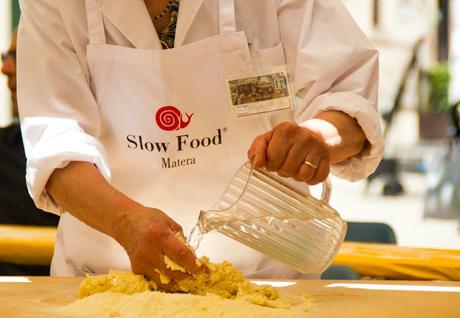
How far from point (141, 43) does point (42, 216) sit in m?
1.45

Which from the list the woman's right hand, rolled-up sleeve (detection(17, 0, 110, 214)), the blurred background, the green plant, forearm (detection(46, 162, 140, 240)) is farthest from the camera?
the green plant

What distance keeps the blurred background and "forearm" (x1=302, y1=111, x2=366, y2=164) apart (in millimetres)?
3768

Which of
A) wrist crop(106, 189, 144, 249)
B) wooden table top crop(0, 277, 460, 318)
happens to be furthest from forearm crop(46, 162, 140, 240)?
wooden table top crop(0, 277, 460, 318)

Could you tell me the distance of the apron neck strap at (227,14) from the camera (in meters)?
1.61

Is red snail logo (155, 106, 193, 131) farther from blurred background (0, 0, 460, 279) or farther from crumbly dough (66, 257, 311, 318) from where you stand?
blurred background (0, 0, 460, 279)

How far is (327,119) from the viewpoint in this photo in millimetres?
1472

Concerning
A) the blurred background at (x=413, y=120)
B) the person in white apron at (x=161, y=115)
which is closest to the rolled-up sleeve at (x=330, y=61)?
the person in white apron at (x=161, y=115)

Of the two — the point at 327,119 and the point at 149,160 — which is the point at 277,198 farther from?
the point at 149,160

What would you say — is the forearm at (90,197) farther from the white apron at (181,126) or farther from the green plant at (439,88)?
the green plant at (439,88)

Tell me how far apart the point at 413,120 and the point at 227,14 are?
11507 mm

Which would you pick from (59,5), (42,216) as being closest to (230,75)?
(59,5)

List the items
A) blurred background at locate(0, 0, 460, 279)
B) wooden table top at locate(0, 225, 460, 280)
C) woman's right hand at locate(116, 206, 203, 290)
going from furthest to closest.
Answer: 1. blurred background at locate(0, 0, 460, 279)
2. wooden table top at locate(0, 225, 460, 280)
3. woman's right hand at locate(116, 206, 203, 290)

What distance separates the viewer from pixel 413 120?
42.0ft

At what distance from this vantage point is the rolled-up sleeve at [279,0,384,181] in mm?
1569
